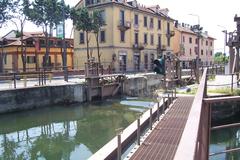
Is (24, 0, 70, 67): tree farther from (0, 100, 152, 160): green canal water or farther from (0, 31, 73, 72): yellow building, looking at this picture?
(0, 100, 152, 160): green canal water

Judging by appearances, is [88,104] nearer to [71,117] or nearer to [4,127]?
[71,117]

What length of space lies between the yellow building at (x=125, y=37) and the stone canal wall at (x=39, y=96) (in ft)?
57.1

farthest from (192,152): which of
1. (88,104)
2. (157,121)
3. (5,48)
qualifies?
(5,48)

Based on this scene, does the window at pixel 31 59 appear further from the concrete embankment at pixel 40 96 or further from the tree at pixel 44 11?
the concrete embankment at pixel 40 96

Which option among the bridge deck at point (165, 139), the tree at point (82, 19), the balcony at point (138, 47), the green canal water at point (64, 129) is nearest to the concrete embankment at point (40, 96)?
the green canal water at point (64, 129)

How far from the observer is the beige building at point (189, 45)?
235 ft

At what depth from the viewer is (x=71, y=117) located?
22.5m

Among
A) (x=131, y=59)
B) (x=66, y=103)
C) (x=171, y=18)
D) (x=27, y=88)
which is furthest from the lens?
(x=171, y=18)

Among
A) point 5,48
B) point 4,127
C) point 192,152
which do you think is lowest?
point 4,127

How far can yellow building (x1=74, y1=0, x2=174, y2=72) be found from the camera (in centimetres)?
4959

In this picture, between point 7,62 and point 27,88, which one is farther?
point 7,62

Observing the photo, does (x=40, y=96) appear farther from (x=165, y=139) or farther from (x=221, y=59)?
(x=221, y=59)

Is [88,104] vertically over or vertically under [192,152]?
under

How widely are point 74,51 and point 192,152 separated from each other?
53.7 meters
